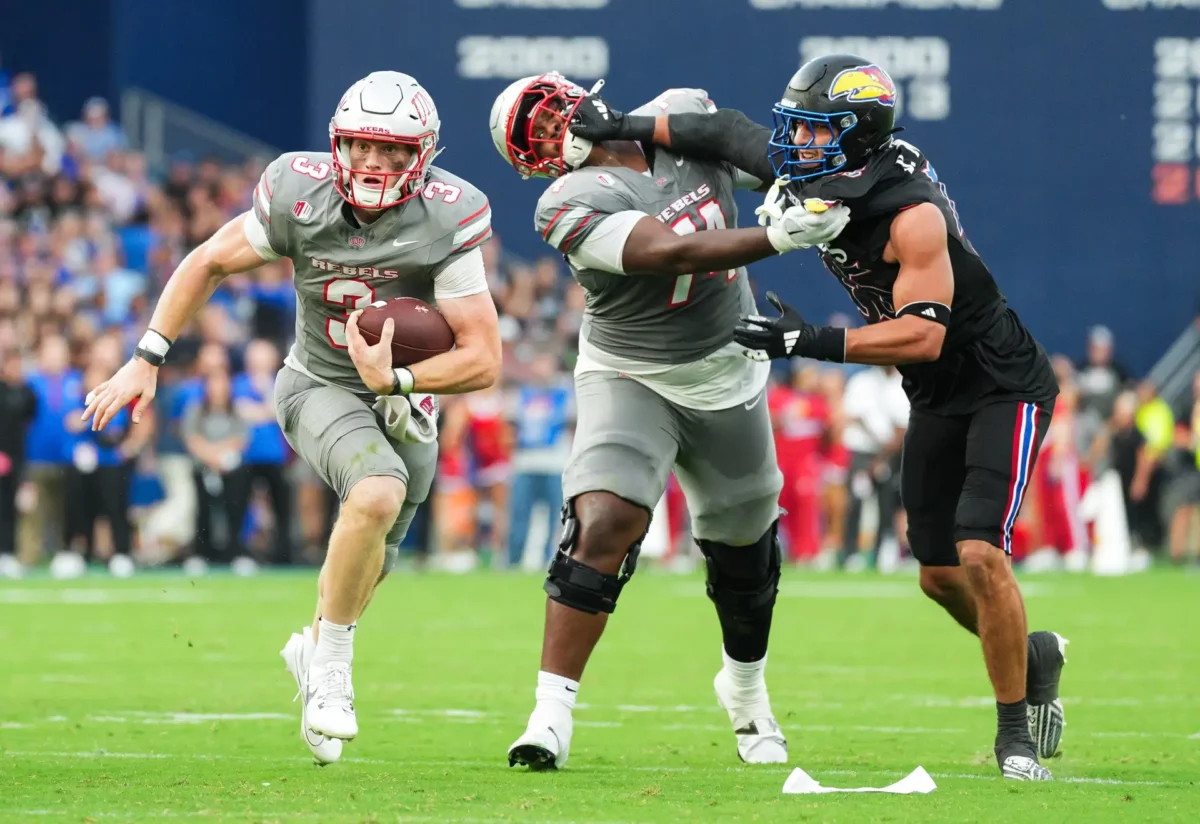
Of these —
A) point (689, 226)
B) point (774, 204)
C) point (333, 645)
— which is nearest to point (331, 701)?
point (333, 645)

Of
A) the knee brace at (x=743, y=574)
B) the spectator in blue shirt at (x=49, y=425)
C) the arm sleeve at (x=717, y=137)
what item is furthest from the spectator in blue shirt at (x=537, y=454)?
the arm sleeve at (x=717, y=137)

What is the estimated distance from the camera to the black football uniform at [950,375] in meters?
5.45

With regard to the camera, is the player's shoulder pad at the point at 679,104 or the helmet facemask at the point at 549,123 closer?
the helmet facemask at the point at 549,123

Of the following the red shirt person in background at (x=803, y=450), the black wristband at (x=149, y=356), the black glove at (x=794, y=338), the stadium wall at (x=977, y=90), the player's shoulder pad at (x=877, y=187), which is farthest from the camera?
the stadium wall at (x=977, y=90)

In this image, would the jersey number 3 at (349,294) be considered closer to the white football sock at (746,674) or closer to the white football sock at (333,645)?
the white football sock at (333,645)

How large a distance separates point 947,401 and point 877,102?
906mm

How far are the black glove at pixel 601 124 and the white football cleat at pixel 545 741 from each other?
5.62ft

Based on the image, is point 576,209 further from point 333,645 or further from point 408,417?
point 333,645

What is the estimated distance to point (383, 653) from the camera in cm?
931

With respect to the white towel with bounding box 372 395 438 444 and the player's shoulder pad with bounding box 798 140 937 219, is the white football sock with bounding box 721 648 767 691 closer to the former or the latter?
the white towel with bounding box 372 395 438 444

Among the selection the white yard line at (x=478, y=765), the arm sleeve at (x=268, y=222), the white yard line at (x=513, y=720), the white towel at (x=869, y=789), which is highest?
the arm sleeve at (x=268, y=222)

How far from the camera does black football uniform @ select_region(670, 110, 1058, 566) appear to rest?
5445 millimetres

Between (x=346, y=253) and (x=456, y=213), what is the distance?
0.35m

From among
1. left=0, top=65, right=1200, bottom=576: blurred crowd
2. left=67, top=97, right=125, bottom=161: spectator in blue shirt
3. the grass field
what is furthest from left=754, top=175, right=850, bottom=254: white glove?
left=67, top=97, right=125, bottom=161: spectator in blue shirt
